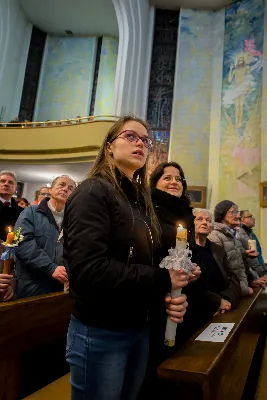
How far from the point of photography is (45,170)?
1062 cm

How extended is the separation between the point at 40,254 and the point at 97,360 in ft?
4.65

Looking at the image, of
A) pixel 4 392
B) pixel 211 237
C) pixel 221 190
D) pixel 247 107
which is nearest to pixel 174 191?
pixel 211 237

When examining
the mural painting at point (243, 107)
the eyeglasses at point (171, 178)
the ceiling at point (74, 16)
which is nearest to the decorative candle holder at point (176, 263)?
the eyeglasses at point (171, 178)

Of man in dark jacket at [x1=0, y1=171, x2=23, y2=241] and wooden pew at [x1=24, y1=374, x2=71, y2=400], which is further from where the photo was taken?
man in dark jacket at [x1=0, y1=171, x2=23, y2=241]

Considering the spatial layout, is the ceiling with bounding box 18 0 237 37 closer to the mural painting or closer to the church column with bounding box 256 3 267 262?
the mural painting

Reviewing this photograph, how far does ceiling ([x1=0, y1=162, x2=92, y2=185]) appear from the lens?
32.9ft

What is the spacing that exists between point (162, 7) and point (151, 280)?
14.0 metres

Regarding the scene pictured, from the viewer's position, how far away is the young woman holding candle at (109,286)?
3.27 feet

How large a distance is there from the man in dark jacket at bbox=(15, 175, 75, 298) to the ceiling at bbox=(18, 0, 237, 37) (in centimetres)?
1253

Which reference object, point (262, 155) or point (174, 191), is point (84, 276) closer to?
point (174, 191)

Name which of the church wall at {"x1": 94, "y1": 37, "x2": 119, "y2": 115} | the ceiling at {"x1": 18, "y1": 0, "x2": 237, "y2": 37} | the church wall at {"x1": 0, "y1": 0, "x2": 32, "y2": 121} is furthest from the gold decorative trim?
the ceiling at {"x1": 18, "y1": 0, "x2": 237, "y2": 37}

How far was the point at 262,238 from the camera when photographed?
345 inches

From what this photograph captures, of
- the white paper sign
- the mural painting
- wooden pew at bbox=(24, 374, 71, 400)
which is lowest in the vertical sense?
wooden pew at bbox=(24, 374, 71, 400)

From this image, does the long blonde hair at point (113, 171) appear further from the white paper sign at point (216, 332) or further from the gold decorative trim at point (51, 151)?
Answer: the gold decorative trim at point (51, 151)
